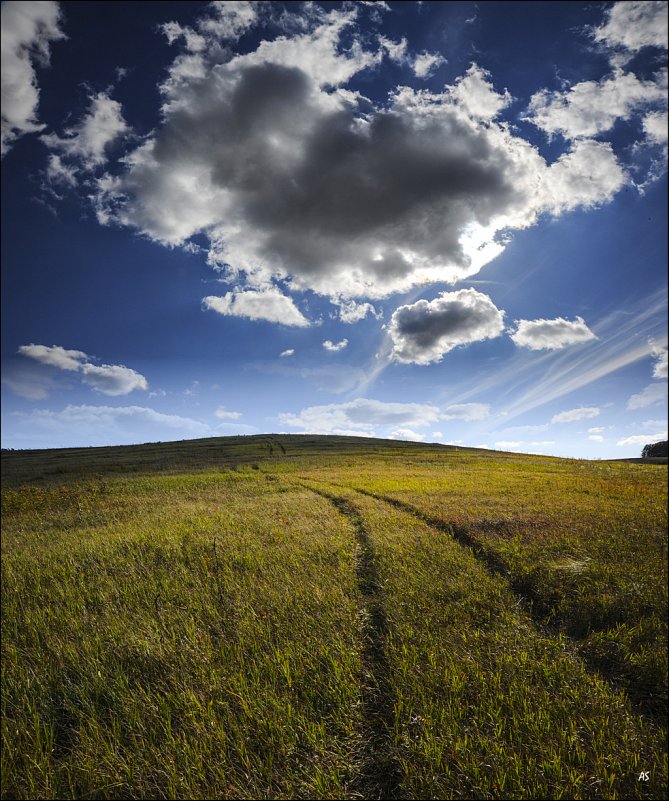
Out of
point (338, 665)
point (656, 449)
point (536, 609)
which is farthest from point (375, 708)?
point (656, 449)

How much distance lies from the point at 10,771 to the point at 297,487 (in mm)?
19561

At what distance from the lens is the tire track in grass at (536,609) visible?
17.2 ft

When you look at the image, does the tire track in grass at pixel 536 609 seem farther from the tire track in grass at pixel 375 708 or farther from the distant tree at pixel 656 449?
the distant tree at pixel 656 449

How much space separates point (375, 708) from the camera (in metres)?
4.98

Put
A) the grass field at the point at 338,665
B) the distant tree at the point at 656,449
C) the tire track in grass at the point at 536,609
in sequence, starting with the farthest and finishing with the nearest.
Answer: the distant tree at the point at 656,449, the tire track in grass at the point at 536,609, the grass field at the point at 338,665

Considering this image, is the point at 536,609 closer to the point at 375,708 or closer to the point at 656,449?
the point at 375,708

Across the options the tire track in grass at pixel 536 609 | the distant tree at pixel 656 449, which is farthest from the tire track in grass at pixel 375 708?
the distant tree at pixel 656 449

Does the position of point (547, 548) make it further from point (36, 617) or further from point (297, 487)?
point (297, 487)

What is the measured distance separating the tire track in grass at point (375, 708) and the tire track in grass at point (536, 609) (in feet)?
9.75

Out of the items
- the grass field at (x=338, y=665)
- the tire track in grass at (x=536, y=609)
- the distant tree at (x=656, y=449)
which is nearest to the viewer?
the grass field at (x=338, y=665)

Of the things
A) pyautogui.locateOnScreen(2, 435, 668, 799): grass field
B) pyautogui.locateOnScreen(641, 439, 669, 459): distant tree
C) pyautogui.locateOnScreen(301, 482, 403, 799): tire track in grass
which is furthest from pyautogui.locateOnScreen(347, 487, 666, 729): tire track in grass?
pyautogui.locateOnScreen(641, 439, 669, 459): distant tree

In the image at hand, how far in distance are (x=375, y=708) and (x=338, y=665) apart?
2.69 ft

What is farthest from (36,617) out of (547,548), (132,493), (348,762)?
(132,493)

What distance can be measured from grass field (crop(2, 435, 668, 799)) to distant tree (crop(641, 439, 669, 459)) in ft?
386
